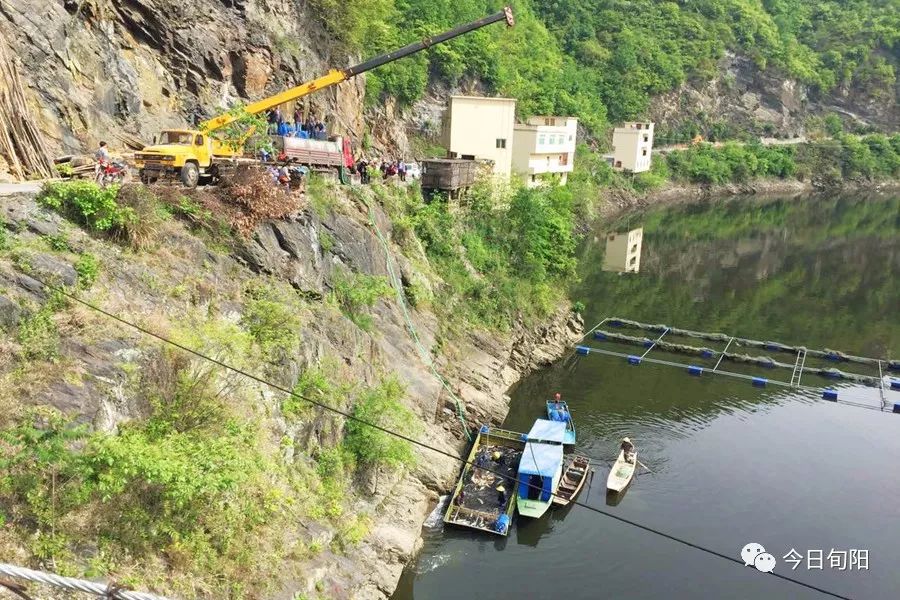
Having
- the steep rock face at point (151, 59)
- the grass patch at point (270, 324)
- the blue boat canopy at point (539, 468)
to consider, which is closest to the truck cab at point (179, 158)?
the steep rock face at point (151, 59)

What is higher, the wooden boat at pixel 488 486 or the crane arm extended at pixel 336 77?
the crane arm extended at pixel 336 77

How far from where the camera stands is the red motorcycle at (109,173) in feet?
67.1

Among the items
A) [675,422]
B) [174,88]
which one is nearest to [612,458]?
[675,422]

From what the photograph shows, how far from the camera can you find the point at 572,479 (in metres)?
25.7

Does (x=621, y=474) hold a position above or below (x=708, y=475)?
above

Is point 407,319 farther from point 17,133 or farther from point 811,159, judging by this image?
point 811,159

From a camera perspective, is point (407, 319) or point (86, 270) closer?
point (86, 270)

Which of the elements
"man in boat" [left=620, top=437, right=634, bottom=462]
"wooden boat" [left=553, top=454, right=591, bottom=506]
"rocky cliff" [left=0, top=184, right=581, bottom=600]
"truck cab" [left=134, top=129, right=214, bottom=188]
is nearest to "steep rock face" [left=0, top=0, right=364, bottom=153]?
"truck cab" [left=134, top=129, right=214, bottom=188]

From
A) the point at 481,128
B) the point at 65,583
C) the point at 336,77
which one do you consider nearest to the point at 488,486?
the point at 336,77

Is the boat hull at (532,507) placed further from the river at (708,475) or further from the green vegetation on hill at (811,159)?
the green vegetation on hill at (811,159)

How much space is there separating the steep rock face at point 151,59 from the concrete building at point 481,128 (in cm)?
985

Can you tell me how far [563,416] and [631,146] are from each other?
7198cm

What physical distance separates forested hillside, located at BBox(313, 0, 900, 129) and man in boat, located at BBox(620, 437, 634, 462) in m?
36.2

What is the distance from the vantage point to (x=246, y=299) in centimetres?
2067
